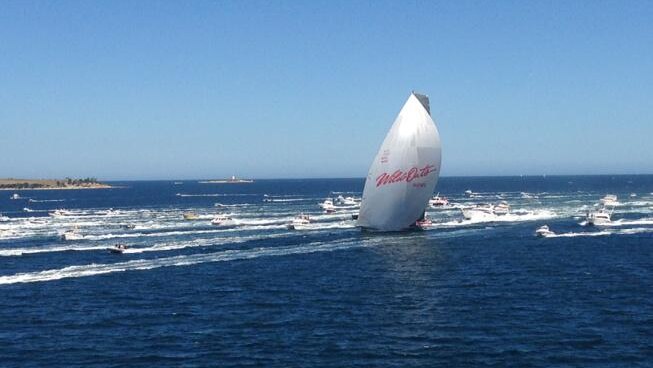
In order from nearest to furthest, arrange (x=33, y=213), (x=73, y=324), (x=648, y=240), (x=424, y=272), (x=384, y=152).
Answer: (x=73, y=324) → (x=424, y=272) → (x=648, y=240) → (x=384, y=152) → (x=33, y=213)

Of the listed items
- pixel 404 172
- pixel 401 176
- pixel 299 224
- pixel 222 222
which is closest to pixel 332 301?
pixel 401 176

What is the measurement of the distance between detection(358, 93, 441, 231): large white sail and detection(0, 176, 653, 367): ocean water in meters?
4.30

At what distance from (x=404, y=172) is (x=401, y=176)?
73 cm

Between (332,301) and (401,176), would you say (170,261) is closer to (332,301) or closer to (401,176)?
(332,301)

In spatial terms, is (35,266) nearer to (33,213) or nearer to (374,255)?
(374,255)

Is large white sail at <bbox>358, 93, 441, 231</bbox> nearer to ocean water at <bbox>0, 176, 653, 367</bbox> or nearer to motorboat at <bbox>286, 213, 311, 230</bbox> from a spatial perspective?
ocean water at <bbox>0, 176, 653, 367</bbox>

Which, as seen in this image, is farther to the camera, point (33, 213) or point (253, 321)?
point (33, 213)

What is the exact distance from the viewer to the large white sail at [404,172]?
98.1 metres

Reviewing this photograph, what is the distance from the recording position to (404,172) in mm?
97688

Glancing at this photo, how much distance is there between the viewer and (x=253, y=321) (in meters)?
46.7

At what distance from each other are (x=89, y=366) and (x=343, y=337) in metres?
15.2

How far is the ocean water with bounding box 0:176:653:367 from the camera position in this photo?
39.0 meters

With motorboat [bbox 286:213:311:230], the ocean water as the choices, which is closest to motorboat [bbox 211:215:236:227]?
motorboat [bbox 286:213:311:230]

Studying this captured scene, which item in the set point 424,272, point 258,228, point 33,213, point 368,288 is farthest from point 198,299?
point 33,213
